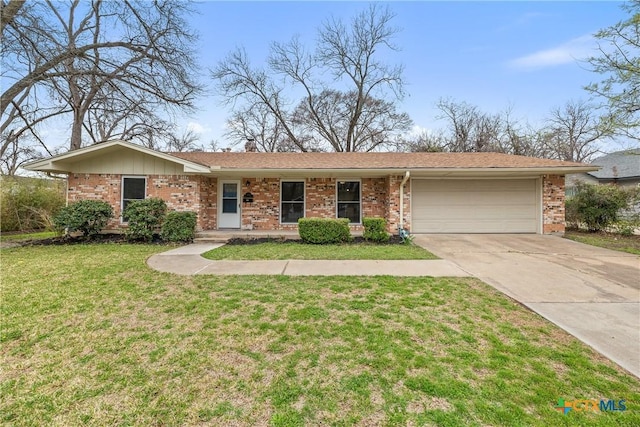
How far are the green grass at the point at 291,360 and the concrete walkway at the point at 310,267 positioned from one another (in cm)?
104

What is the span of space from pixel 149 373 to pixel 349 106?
22.9 m

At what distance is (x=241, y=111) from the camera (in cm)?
2262

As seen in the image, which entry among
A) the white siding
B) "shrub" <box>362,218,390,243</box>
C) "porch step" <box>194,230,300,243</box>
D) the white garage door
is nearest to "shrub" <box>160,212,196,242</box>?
"porch step" <box>194,230,300,243</box>

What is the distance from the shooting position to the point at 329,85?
74.0 feet

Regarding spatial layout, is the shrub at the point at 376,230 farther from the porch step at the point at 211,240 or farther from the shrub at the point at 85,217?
the shrub at the point at 85,217

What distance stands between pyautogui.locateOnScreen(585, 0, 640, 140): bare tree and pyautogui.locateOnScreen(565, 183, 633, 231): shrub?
84.9 inches

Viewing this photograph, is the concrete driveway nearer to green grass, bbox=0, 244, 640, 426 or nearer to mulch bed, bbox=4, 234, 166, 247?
green grass, bbox=0, 244, 640, 426

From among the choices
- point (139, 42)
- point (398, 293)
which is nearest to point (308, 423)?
point (398, 293)

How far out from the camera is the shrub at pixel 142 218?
8727mm

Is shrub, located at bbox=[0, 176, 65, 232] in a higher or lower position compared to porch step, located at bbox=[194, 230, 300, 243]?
higher

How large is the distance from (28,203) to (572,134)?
116 feet

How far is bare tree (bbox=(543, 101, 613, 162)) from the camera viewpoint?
75.3 feet

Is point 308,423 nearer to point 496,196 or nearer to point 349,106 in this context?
point 496,196

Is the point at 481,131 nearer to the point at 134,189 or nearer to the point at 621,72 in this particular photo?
the point at 621,72
